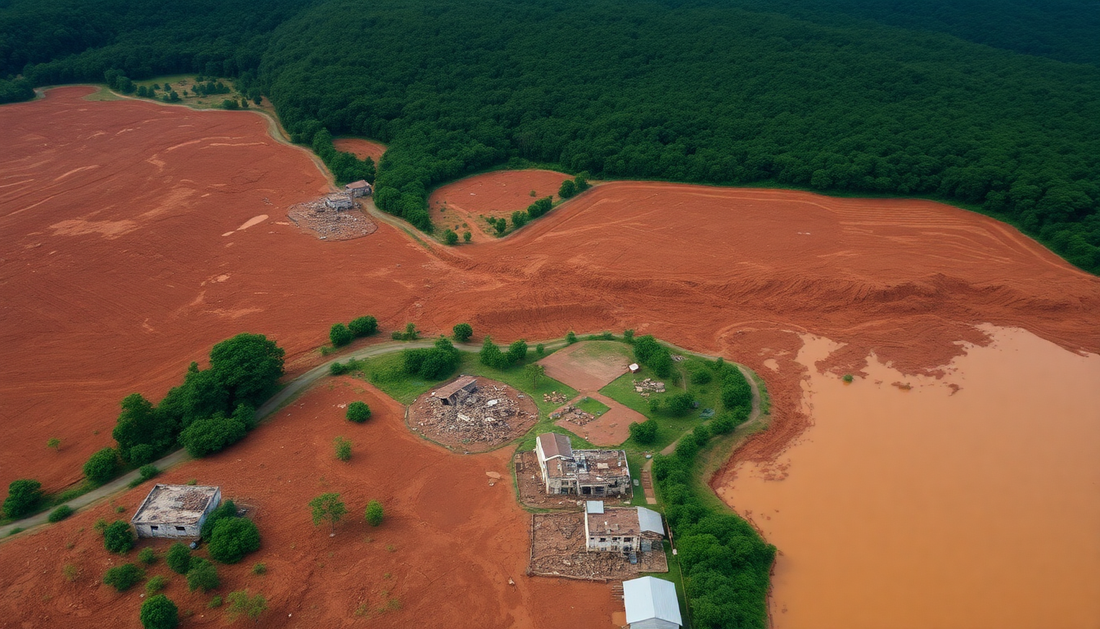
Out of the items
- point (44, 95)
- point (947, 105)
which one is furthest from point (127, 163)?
point (947, 105)

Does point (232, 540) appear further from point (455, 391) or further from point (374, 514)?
point (455, 391)

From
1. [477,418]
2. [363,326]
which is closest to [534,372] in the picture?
[477,418]

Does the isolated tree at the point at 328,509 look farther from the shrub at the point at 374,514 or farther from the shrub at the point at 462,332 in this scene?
the shrub at the point at 462,332

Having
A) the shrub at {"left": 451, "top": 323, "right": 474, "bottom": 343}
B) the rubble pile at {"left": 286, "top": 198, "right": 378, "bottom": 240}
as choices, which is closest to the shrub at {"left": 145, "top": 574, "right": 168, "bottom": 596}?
the shrub at {"left": 451, "top": 323, "right": 474, "bottom": 343}

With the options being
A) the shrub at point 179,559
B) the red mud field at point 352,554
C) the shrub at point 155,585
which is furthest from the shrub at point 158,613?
the shrub at point 179,559

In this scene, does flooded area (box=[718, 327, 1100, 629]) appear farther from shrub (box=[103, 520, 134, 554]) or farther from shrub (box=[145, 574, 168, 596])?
shrub (box=[103, 520, 134, 554])
